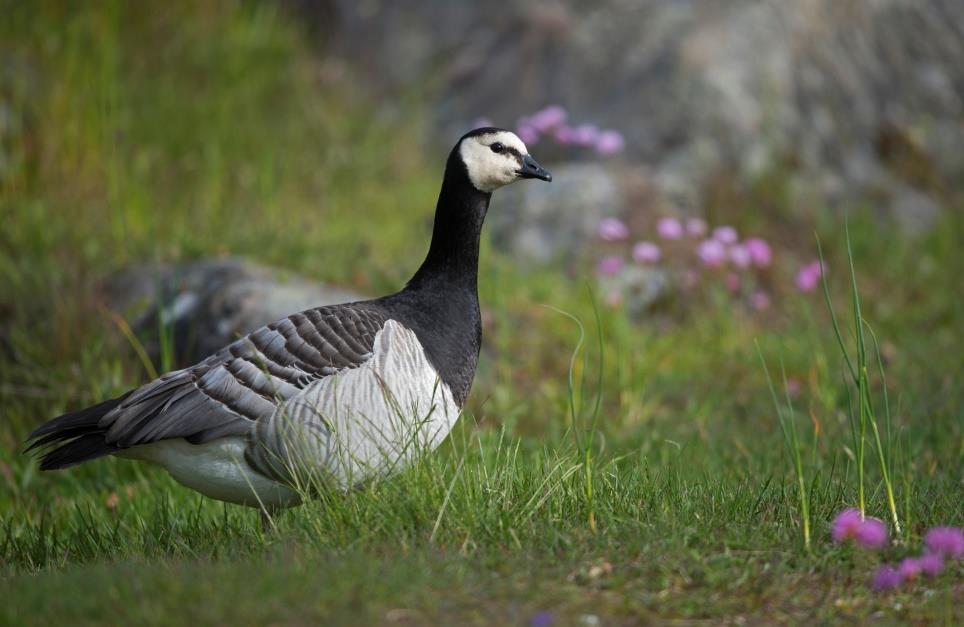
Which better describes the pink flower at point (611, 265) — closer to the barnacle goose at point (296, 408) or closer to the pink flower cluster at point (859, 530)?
the barnacle goose at point (296, 408)

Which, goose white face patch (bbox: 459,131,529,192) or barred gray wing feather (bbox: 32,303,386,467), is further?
goose white face patch (bbox: 459,131,529,192)

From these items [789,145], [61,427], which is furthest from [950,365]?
[61,427]

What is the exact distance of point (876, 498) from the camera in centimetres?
402

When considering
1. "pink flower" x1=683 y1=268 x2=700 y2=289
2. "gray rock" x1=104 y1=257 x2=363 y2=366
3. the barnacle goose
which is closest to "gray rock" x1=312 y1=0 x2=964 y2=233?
"pink flower" x1=683 y1=268 x2=700 y2=289

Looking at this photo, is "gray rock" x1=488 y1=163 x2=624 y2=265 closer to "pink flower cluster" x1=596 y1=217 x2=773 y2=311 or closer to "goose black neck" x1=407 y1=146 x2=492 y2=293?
"pink flower cluster" x1=596 y1=217 x2=773 y2=311

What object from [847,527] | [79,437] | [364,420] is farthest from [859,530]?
[79,437]

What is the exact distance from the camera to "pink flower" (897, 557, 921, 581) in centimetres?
312

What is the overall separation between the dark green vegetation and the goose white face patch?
938 mm

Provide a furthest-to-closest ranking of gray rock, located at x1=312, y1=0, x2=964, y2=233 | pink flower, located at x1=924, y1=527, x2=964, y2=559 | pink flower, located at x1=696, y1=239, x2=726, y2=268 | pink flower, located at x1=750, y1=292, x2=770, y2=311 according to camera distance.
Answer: gray rock, located at x1=312, y1=0, x2=964, y2=233 < pink flower, located at x1=750, y1=292, x2=770, y2=311 < pink flower, located at x1=696, y1=239, x2=726, y2=268 < pink flower, located at x1=924, y1=527, x2=964, y2=559

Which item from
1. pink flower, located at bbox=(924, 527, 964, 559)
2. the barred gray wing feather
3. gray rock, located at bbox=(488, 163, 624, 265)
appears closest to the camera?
pink flower, located at bbox=(924, 527, 964, 559)

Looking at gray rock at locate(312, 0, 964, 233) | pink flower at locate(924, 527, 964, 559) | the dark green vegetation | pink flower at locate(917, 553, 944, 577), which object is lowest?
pink flower at locate(917, 553, 944, 577)

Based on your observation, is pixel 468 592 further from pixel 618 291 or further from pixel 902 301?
pixel 902 301

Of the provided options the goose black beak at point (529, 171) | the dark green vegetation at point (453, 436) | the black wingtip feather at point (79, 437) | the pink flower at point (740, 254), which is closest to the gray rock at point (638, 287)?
the dark green vegetation at point (453, 436)

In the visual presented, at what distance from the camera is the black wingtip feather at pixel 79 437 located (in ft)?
13.9
